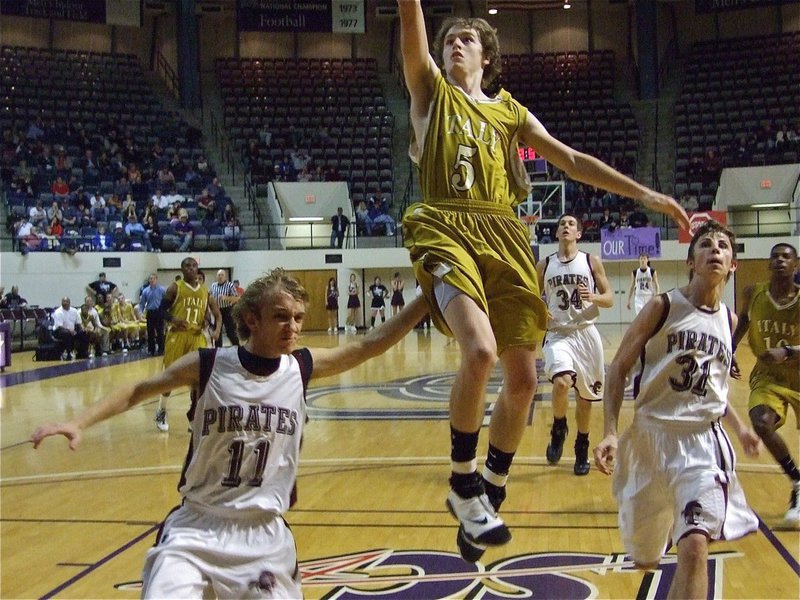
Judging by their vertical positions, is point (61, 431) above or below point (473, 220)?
below

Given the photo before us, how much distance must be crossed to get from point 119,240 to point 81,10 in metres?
9.41

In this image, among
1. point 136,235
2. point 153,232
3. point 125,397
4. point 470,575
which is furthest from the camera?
point 153,232

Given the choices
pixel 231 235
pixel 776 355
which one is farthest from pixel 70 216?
pixel 776 355

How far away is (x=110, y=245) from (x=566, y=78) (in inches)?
660

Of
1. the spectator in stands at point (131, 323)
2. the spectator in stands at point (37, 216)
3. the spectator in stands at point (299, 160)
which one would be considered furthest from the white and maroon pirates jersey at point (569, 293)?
the spectator in stands at point (299, 160)

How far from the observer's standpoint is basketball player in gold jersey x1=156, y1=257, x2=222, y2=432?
30.2 feet

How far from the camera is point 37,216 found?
21578 millimetres

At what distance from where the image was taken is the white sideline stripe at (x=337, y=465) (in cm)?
726

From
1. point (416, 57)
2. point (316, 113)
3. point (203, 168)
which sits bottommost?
point (416, 57)

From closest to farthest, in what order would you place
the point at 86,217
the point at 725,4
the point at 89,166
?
the point at 86,217, the point at 89,166, the point at 725,4

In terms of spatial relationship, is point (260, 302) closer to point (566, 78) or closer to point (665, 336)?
point (665, 336)

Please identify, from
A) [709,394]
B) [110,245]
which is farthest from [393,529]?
[110,245]

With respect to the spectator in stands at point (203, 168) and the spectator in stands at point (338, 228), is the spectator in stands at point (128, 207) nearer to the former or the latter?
the spectator in stands at point (203, 168)

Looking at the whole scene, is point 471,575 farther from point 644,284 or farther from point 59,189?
point 59,189
